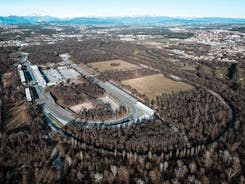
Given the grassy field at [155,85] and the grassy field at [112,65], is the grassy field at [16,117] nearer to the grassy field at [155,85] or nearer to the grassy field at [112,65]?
the grassy field at [155,85]

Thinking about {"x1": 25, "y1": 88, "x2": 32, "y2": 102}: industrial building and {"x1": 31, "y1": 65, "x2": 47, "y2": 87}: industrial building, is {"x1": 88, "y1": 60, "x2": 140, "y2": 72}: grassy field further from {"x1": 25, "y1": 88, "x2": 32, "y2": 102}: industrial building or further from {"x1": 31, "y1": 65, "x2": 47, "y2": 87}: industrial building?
{"x1": 25, "y1": 88, "x2": 32, "y2": 102}: industrial building

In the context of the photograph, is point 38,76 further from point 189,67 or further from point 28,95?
point 189,67

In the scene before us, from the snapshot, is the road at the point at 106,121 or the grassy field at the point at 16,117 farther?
the road at the point at 106,121

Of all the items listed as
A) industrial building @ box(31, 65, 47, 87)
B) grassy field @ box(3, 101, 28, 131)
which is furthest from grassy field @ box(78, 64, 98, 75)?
grassy field @ box(3, 101, 28, 131)

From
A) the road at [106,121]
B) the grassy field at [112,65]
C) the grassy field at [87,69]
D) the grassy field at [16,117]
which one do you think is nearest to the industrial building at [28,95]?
the grassy field at [16,117]

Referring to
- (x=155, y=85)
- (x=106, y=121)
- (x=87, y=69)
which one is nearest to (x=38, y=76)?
(x=87, y=69)

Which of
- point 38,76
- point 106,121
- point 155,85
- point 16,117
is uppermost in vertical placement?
point 38,76

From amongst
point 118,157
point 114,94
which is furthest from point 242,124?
point 114,94
